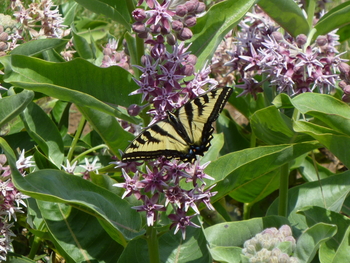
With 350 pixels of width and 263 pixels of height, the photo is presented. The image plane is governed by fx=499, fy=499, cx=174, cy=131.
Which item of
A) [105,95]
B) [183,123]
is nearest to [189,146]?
[183,123]

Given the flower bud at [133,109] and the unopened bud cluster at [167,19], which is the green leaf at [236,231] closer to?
the flower bud at [133,109]

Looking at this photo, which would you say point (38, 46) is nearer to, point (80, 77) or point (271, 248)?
point (80, 77)

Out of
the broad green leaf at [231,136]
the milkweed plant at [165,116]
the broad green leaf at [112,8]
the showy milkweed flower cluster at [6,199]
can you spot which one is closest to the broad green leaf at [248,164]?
the milkweed plant at [165,116]

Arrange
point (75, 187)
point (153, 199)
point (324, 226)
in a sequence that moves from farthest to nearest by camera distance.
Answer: point (75, 187) → point (153, 199) → point (324, 226)

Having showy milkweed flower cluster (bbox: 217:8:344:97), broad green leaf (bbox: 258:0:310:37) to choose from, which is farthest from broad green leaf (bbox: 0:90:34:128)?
broad green leaf (bbox: 258:0:310:37)

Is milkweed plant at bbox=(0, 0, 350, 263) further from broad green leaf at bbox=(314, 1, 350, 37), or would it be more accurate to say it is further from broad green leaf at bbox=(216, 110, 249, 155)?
broad green leaf at bbox=(216, 110, 249, 155)

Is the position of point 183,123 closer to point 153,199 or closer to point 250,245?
point 153,199
